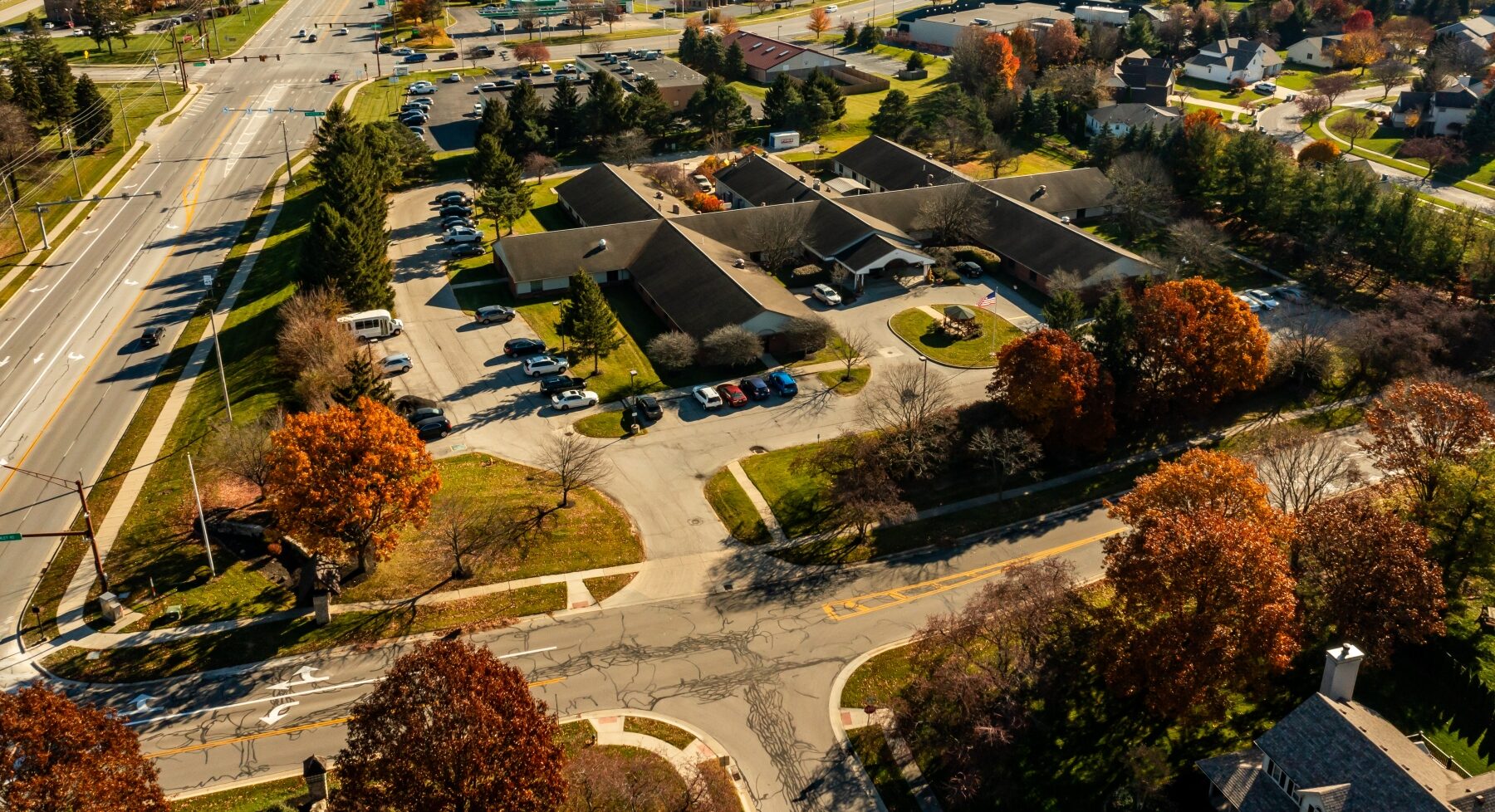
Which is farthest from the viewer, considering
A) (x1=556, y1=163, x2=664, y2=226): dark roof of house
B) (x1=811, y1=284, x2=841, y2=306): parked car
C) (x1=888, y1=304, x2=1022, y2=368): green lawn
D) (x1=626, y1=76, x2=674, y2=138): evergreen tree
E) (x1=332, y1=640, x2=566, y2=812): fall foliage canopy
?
(x1=626, y1=76, x2=674, y2=138): evergreen tree

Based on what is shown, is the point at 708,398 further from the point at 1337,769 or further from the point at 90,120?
the point at 90,120

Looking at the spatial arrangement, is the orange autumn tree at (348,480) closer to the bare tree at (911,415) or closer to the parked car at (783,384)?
the bare tree at (911,415)

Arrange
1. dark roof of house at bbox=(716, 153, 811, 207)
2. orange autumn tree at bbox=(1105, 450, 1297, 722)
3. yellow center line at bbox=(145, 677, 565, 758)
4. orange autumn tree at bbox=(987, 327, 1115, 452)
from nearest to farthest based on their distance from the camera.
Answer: orange autumn tree at bbox=(1105, 450, 1297, 722) → yellow center line at bbox=(145, 677, 565, 758) → orange autumn tree at bbox=(987, 327, 1115, 452) → dark roof of house at bbox=(716, 153, 811, 207)

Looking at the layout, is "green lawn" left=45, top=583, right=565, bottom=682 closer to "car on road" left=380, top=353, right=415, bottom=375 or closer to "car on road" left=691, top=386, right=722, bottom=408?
"car on road" left=691, top=386, right=722, bottom=408

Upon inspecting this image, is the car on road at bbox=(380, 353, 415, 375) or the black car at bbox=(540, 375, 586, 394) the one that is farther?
the car on road at bbox=(380, 353, 415, 375)

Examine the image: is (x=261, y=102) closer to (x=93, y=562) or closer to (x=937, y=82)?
(x=937, y=82)

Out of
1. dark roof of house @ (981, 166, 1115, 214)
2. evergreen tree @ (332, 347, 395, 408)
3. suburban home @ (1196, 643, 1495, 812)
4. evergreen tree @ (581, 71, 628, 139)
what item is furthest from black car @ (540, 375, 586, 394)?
evergreen tree @ (581, 71, 628, 139)

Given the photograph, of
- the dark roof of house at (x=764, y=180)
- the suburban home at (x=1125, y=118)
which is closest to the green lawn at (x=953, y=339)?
the dark roof of house at (x=764, y=180)
